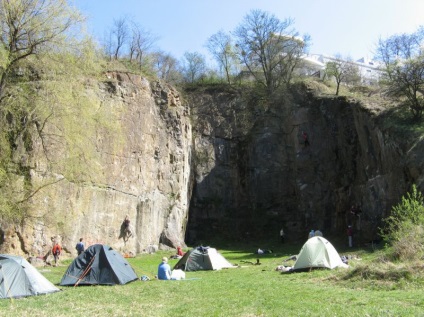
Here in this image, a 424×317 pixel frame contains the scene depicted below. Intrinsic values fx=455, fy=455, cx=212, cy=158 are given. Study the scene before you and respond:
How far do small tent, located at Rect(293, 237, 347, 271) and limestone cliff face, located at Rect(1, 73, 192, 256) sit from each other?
1217cm

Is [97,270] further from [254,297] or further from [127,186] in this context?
[127,186]

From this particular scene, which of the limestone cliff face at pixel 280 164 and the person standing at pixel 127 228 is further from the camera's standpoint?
the limestone cliff face at pixel 280 164

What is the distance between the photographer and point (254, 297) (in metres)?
11.2

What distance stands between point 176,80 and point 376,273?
36.0 metres

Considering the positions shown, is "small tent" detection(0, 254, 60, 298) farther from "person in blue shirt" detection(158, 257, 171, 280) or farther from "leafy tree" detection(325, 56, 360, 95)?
"leafy tree" detection(325, 56, 360, 95)

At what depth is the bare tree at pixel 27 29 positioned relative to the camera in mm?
17438

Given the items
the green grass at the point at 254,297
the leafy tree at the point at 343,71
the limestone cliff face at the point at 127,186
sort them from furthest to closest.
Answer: the leafy tree at the point at 343,71 < the limestone cliff face at the point at 127,186 < the green grass at the point at 254,297

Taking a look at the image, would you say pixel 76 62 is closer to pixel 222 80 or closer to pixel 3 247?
pixel 3 247

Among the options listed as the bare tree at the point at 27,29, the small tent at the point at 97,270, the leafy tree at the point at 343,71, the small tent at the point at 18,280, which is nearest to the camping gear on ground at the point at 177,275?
the small tent at the point at 97,270

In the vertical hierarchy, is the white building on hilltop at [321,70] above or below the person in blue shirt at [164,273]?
above

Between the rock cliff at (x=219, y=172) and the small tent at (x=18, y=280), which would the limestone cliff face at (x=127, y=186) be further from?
the small tent at (x=18, y=280)

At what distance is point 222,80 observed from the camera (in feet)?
146

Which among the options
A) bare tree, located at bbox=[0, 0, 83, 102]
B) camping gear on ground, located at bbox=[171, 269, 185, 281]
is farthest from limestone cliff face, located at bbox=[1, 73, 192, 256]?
camping gear on ground, located at bbox=[171, 269, 185, 281]

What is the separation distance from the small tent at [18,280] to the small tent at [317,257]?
27.4 ft
